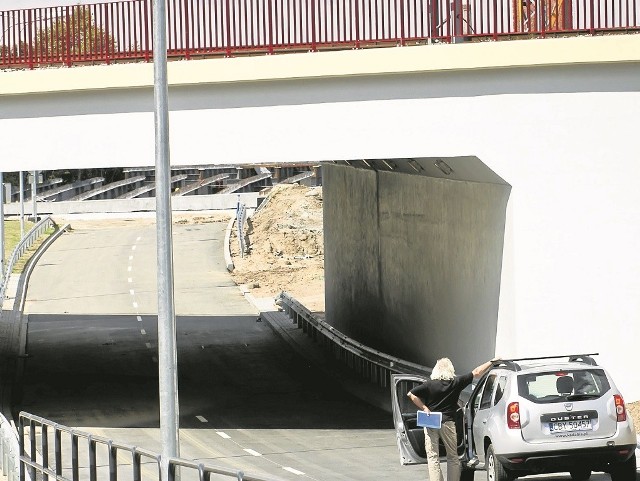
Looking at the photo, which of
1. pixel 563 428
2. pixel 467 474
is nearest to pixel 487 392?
pixel 467 474

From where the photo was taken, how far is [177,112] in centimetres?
2312

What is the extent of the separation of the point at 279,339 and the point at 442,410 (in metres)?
24.3

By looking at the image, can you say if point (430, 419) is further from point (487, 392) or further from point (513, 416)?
point (487, 392)

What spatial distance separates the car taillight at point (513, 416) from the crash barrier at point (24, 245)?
3100cm

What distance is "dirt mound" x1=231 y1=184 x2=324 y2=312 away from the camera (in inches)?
2136

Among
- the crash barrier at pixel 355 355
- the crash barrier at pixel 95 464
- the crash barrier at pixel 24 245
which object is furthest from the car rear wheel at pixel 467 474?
the crash barrier at pixel 24 245

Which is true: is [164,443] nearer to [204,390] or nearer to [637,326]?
[637,326]

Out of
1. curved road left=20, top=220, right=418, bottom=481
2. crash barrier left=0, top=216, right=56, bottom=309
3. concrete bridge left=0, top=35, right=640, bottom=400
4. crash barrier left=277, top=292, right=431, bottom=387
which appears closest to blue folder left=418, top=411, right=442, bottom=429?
curved road left=20, top=220, right=418, bottom=481

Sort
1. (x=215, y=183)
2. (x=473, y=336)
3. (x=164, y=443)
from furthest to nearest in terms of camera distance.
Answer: (x=215, y=183) → (x=473, y=336) → (x=164, y=443)

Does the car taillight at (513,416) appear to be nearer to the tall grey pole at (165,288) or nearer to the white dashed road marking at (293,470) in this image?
the tall grey pole at (165,288)

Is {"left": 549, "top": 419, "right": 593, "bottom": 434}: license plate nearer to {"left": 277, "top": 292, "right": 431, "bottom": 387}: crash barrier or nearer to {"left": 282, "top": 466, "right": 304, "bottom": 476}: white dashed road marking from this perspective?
{"left": 282, "top": 466, "right": 304, "bottom": 476}: white dashed road marking

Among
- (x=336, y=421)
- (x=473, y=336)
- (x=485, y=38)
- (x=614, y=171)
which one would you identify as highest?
(x=485, y=38)

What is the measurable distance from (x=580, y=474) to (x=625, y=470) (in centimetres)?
95

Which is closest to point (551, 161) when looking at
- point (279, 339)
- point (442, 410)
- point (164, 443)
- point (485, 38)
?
point (485, 38)
